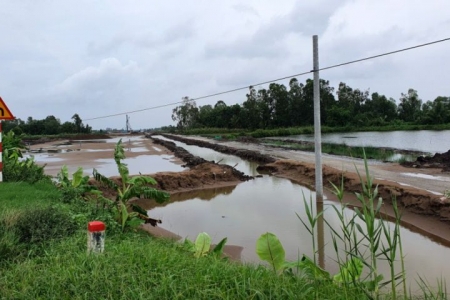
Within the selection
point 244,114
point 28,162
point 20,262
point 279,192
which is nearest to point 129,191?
point 20,262

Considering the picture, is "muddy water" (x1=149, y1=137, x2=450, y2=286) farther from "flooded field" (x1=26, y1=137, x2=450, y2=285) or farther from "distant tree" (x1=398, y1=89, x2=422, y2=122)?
"distant tree" (x1=398, y1=89, x2=422, y2=122)

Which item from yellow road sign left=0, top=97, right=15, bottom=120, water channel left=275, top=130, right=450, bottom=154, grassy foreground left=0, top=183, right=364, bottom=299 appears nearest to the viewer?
grassy foreground left=0, top=183, right=364, bottom=299

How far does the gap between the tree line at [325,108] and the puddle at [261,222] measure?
5141cm

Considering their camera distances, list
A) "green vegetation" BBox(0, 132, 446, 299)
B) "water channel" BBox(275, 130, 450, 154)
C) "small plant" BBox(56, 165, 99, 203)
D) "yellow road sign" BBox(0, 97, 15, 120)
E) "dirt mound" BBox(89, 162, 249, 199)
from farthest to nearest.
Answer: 1. "water channel" BBox(275, 130, 450, 154)
2. "dirt mound" BBox(89, 162, 249, 199)
3. "yellow road sign" BBox(0, 97, 15, 120)
4. "small plant" BBox(56, 165, 99, 203)
5. "green vegetation" BBox(0, 132, 446, 299)

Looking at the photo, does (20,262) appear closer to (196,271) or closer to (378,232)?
(196,271)

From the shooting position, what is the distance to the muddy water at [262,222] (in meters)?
5.76

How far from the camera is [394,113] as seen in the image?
220 ft

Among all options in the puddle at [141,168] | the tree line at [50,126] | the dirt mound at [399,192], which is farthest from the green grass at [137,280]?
the tree line at [50,126]

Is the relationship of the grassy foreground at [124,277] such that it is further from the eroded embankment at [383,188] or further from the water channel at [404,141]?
the water channel at [404,141]

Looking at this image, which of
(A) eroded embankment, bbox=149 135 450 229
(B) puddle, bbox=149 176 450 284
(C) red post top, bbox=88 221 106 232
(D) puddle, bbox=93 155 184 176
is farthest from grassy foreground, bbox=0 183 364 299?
(D) puddle, bbox=93 155 184 176

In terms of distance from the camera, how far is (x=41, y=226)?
158 inches

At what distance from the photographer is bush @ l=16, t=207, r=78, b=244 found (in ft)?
12.7

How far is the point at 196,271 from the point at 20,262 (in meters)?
1.72

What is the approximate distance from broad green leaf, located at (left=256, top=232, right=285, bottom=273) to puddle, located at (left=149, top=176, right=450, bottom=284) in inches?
29.4
